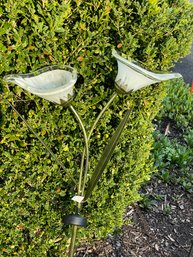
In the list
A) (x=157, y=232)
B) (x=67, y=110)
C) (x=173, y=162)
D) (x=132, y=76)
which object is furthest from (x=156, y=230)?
(x=132, y=76)

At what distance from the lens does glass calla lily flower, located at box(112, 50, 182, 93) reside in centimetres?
187

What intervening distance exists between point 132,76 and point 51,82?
1.22 ft

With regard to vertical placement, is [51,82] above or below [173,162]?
below

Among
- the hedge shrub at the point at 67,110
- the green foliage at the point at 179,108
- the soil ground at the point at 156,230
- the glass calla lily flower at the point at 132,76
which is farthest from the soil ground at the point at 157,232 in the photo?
the glass calla lily flower at the point at 132,76

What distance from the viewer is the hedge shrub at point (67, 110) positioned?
2.06m

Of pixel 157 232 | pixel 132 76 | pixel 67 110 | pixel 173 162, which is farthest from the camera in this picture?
pixel 173 162

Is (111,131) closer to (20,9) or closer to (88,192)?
(88,192)

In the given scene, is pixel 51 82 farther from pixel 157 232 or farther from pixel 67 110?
pixel 157 232

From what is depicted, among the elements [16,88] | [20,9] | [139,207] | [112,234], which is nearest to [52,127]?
[16,88]

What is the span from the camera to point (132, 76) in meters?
1.90

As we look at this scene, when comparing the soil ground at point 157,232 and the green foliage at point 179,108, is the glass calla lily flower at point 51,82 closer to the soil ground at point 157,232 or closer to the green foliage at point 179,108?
the soil ground at point 157,232

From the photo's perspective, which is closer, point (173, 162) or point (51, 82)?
point (51, 82)

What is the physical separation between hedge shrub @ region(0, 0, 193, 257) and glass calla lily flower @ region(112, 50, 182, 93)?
0.33m

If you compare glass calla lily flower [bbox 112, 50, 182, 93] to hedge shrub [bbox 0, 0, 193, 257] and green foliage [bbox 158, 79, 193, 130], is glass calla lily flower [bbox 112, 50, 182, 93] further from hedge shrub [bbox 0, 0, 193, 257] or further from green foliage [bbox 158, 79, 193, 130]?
green foliage [bbox 158, 79, 193, 130]
